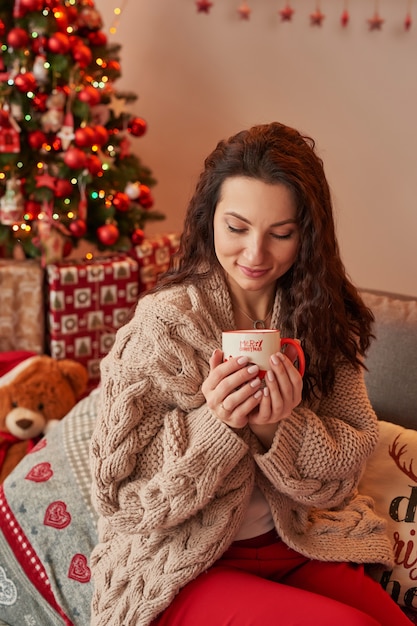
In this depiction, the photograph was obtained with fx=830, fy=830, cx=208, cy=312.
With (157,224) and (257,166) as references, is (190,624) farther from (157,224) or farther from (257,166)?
(157,224)

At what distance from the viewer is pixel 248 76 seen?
140 inches

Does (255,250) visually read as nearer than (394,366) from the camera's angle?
Yes

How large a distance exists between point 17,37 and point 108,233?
2.53 ft

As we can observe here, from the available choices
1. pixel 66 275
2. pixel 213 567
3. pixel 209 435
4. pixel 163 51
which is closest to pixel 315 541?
pixel 213 567

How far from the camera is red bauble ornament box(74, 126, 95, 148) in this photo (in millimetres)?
3018

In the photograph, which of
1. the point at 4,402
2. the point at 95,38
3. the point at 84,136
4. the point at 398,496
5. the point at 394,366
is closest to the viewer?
the point at 398,496

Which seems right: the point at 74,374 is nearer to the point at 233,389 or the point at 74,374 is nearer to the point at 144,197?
the point at 144,197

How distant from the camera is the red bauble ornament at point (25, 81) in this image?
2939 mm

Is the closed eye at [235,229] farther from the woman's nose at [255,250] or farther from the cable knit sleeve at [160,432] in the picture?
the cable knit sleeve at [160,432]

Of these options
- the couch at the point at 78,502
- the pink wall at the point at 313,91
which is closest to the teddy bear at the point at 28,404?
the couch at the point at 78,502

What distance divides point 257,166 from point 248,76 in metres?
2.27

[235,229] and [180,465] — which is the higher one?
[235,229]

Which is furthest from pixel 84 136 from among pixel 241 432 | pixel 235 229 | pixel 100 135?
pixel 241 432

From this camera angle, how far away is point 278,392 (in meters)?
1.32
